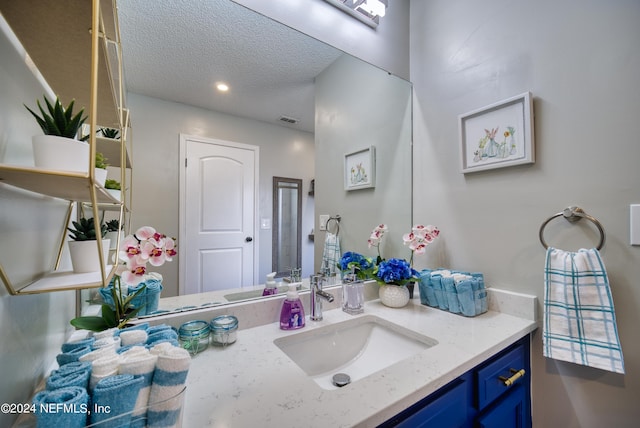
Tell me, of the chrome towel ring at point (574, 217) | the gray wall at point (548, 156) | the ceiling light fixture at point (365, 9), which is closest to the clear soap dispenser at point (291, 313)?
the gray wall at point (548, 156)

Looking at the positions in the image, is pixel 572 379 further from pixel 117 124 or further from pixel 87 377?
pixel 117 124

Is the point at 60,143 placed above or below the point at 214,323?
above

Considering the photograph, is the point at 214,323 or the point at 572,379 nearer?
the point at 214,323

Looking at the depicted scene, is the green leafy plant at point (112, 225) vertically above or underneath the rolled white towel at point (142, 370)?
above

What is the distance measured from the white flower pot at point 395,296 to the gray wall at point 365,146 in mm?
296

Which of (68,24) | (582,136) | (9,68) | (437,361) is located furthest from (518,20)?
(9,68)

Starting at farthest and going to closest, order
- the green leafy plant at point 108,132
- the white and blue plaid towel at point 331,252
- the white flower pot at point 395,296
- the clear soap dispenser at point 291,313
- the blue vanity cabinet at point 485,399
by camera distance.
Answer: the white and blue plaid towel at point 331,252 → the white flower pot at point 395,296 → the clear soap dispenser at point 291,313 → the green leafy plant at point 108,132 → the blue vanity cabinet at point 485,399

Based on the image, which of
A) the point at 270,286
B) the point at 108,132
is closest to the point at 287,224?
the point at 270,286

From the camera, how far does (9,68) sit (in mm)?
476

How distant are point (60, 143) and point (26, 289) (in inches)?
10.5

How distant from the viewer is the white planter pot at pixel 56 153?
421mm

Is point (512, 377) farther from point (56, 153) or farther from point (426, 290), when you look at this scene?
point (56, 153)

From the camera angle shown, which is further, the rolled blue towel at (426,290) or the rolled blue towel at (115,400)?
the rolled blue towel at (426,290)

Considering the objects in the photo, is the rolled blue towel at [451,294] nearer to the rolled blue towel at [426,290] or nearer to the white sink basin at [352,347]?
the rolled blue towel at [426,290]
